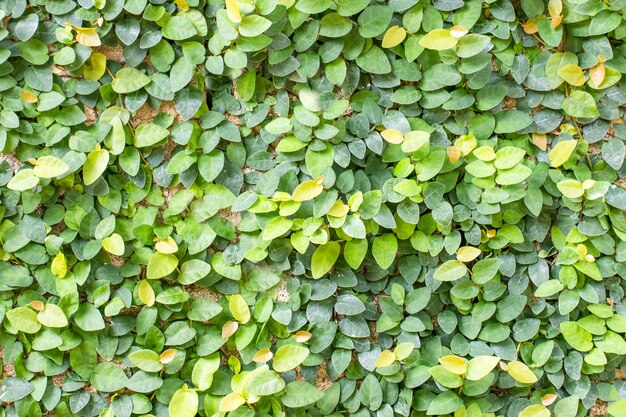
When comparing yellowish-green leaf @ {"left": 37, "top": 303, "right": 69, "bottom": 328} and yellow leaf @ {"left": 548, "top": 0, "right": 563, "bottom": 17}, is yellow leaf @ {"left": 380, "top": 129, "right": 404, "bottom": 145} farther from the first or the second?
yellowish-green leaf @ {"left": 37, "top": 303, "right": 69, "bottom": 328}

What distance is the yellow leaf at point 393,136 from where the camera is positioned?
1365 millimetres

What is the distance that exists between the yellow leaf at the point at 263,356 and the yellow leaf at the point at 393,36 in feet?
2.44

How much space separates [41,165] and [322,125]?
0.61 metres

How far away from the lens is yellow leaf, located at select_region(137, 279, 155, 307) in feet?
4.56

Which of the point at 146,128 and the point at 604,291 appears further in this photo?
the point at 604,291

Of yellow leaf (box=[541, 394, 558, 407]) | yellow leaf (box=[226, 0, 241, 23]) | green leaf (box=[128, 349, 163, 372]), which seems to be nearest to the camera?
yellow leaf (box=[226, 0, 241, 23])

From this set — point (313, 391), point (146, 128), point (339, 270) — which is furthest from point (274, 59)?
point (313, 391)

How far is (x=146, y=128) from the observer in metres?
1.37

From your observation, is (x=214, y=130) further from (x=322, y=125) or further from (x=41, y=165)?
(x=41, y=165)

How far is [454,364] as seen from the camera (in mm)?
1406

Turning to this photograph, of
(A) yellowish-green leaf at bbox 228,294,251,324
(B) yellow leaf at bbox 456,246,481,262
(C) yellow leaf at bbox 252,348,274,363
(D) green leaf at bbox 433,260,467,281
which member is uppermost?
(B) yellow leaf at bbox 456,246,481,262

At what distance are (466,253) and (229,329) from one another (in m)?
0.57

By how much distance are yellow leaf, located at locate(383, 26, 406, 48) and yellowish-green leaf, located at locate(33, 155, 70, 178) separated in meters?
0.74

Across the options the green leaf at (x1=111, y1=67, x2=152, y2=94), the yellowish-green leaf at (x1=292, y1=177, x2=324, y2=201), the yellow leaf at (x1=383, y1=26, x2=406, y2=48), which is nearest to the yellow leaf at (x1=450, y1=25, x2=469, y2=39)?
the yellow leaf at (x1=383, y1=26, x2=406, y2=48)
